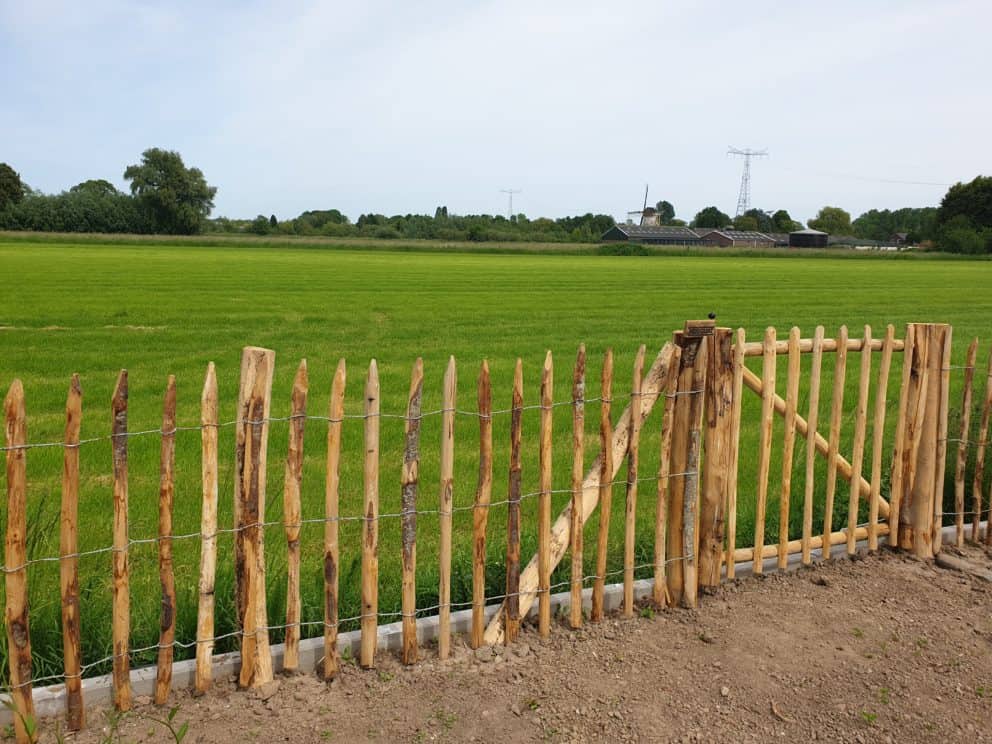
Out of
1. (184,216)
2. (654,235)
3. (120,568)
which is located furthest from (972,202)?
(120,568)

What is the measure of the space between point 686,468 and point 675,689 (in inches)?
51.4

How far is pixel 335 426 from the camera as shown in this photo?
399cm

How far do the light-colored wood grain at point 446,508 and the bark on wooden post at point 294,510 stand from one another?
Result: 67 centimetres

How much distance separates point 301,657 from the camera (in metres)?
4.20

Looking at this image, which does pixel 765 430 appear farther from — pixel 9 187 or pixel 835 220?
pixel 835 220

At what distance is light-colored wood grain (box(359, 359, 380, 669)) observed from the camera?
402cm

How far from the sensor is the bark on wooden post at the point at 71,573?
346cm

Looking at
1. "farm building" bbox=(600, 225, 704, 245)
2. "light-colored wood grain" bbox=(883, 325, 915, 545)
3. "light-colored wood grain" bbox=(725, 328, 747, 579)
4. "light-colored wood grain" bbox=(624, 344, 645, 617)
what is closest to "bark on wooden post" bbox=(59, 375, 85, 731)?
"light-colored wood grain" bbox=(624, 344, 645, 617)

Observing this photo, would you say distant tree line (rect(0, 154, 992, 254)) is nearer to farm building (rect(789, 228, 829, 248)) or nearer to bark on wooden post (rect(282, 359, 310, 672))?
farm building (rect(789, 228, 829, 248))

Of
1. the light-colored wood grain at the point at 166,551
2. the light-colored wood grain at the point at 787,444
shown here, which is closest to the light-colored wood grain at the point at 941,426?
the light-colored wood grain at the point at 787,444

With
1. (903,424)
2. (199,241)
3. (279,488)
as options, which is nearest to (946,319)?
(903,424)

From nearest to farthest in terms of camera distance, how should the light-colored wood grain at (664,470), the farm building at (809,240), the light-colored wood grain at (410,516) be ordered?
the light-colored wood grain at (410,516) → the light-colored wood grain at (664,470) → the farm building at (809,240)

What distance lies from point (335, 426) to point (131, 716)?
1.53m

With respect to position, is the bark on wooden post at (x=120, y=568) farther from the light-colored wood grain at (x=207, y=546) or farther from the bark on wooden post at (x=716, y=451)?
the bark on wooden post at (x=716, y=451)
